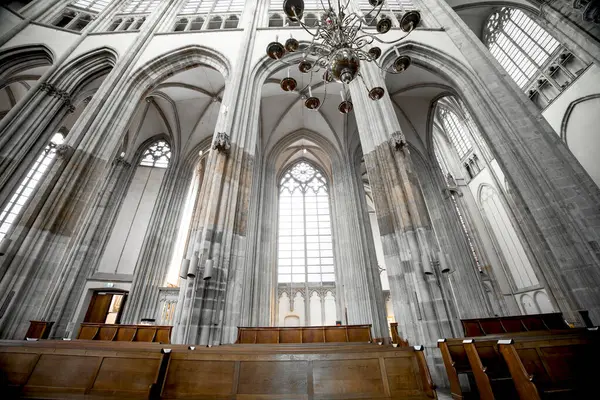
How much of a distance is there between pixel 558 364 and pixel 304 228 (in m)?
13.5

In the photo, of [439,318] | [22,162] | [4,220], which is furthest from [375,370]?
[4,220]

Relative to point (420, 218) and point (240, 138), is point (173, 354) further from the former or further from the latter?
point (240, 138)

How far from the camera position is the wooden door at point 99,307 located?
10148 mm

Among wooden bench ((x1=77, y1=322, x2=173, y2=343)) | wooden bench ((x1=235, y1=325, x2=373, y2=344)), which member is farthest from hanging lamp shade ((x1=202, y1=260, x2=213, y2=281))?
wooden bench ((x1=235, y1=325, x2=373, y2=344))

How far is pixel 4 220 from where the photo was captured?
9844mm

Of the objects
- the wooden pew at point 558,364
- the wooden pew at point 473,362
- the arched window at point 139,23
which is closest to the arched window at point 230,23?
the arched window at point 139,23

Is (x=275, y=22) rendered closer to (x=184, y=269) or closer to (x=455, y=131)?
(x=184, y=269)

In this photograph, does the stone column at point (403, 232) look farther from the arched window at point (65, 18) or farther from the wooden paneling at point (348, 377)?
the arched window at point (65, 18)

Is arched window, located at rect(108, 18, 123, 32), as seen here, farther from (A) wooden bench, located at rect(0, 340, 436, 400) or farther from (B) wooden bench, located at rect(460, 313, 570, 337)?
(B) wooden bench, located at rect(460, 313, 570, 337)

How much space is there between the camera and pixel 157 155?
1423 cm

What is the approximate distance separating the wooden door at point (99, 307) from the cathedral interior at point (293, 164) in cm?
6

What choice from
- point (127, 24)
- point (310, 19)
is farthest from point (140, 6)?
point (310, 19)

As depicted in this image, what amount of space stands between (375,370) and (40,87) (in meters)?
13.2

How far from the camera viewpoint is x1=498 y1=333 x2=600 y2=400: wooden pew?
7.34ft
